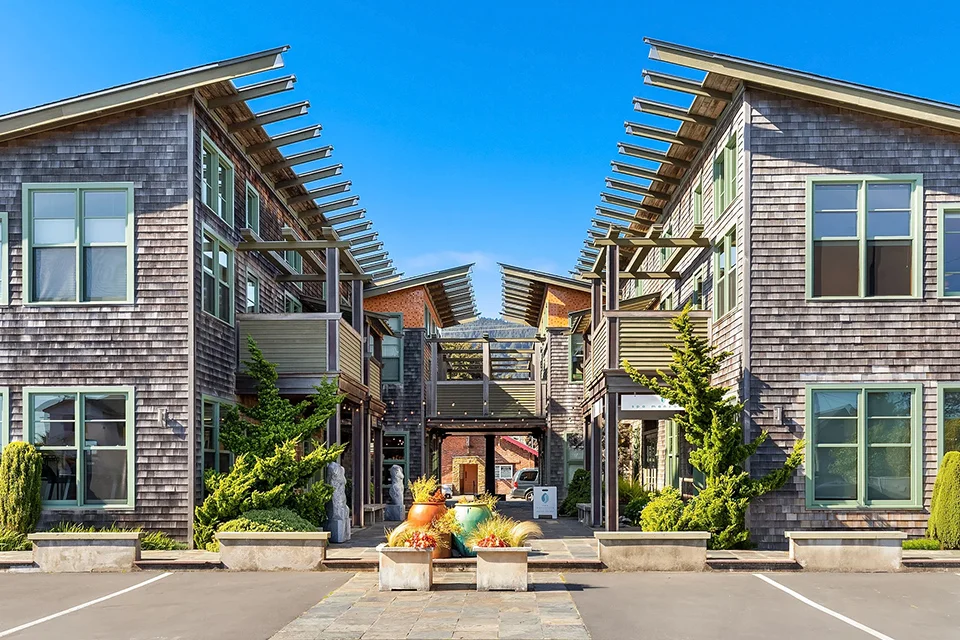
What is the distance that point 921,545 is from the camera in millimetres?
16000

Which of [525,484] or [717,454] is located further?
[525,484]

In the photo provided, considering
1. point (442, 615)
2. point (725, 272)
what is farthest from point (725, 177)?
point (442, 615)

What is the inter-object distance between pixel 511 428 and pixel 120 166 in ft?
64.4

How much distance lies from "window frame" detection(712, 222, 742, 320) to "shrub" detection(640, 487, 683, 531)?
3380 mm

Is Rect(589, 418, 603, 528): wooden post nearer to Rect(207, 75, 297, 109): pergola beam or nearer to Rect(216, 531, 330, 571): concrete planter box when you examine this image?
Rect(216, 531, 330, 571): concrete planter box

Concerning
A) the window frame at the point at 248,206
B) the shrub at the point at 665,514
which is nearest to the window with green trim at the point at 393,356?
the window frame at the point at 248,206

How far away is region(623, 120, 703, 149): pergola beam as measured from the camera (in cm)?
1981

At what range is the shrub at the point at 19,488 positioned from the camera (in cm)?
1616

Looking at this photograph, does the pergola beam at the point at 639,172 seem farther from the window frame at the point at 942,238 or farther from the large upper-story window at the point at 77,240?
the large upper-story window at the point at 77,240

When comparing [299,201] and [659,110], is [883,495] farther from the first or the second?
[299,201]

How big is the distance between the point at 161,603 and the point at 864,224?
1197 cm

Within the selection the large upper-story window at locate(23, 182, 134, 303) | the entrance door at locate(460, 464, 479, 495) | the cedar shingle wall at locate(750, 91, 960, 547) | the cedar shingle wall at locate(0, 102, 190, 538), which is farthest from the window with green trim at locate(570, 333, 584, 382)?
the entrance door at locate(460, 464, 479, 495)

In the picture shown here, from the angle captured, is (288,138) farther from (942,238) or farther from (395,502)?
(942,238)

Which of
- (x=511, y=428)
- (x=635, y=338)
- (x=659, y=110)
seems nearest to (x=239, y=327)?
(x=635, y=338)
